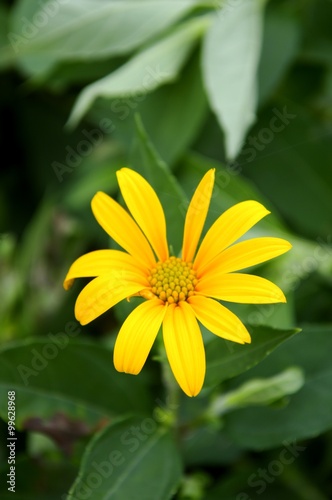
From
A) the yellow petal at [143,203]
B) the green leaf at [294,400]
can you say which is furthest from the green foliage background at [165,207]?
the yellow petal at [143,203]

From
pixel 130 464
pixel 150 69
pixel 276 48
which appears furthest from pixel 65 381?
pixel 276 48

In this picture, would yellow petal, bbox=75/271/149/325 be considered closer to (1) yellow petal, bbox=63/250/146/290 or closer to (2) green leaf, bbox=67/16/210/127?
(1) yellow petal, bbox=63/250/146/290

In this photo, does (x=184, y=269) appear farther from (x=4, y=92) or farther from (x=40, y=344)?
(x=4, y=92)

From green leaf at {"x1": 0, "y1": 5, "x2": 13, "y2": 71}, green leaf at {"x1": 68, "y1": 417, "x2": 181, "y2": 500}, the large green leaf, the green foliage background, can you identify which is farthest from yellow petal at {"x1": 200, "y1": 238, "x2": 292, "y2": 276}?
green leaf at {"x1": 0, "y1": 5, "x2": 13, "y2": 71}

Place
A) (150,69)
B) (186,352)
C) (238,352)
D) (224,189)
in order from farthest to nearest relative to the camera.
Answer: (150,69) → (224,189) → (238,352) → (186,352)

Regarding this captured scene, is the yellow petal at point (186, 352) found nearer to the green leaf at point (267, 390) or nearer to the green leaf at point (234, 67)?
the green leaf at point (267, 390)

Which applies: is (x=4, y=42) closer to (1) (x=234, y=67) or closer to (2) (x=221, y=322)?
(1) (x=234, y=67)

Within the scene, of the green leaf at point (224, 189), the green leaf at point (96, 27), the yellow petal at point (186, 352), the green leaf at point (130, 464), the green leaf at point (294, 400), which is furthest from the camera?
the green leaf at point (96, 27)
